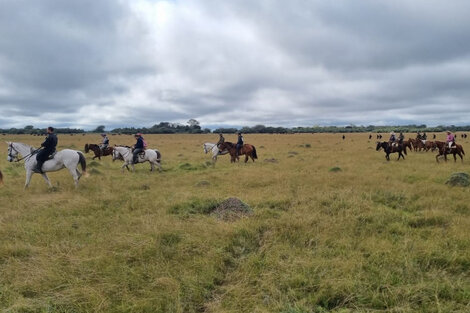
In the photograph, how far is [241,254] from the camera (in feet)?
17.6

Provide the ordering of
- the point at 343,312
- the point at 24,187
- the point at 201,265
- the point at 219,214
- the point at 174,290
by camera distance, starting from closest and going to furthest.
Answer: the point at 343,312, the point at 174,290, the point at 201,265, the point at 219,214, the point at 24,187

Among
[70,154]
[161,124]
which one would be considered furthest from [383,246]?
[161,124]

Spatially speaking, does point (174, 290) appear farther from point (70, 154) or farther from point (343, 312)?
point (70, 154)

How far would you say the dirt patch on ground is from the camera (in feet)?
24.3

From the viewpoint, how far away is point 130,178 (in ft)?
47.1

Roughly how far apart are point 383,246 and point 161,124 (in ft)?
414

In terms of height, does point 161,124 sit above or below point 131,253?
above

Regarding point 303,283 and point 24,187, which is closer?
point 303,283

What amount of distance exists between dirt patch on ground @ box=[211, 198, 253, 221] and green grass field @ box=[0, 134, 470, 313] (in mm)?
284

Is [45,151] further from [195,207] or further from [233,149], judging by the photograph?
[233,149]

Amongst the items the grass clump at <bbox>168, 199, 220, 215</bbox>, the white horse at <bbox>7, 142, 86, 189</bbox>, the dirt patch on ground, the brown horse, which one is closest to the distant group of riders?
the brown horse

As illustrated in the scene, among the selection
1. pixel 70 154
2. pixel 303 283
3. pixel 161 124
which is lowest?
pixel 303 283

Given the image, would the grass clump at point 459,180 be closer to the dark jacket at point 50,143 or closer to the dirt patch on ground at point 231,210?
the dirt patch on ground at point 231,210

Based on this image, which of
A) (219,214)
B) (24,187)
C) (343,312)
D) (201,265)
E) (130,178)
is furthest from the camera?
(130,178)
